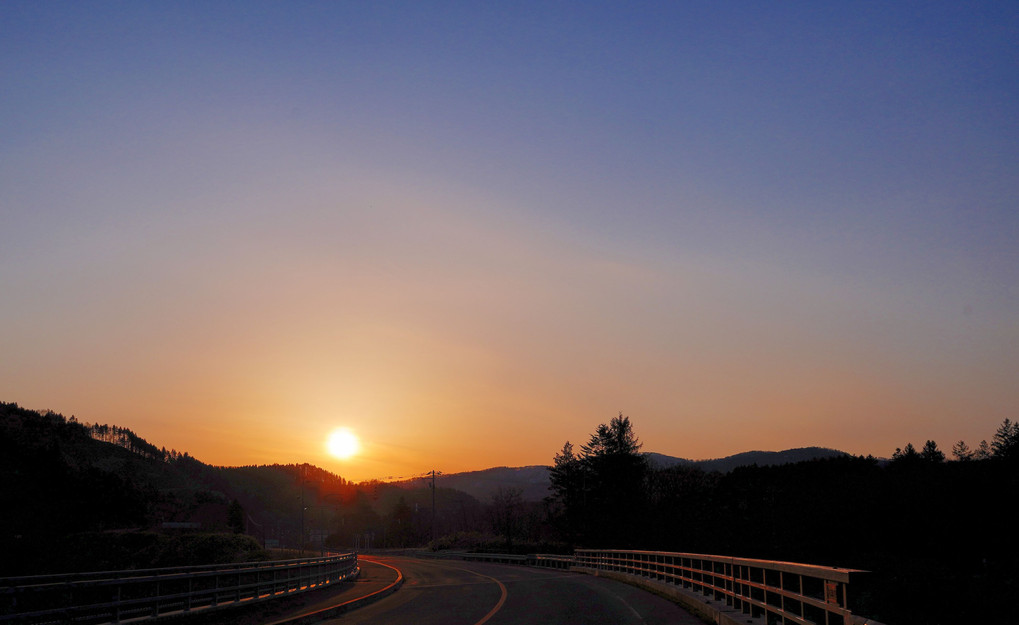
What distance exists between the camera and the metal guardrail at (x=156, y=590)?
1543 centimetres

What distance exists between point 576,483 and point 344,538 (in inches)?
3922

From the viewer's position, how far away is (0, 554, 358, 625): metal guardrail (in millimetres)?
15430

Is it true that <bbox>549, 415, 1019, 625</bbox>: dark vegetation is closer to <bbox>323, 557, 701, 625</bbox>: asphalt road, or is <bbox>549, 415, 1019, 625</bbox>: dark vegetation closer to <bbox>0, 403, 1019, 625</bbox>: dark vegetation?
<bbox>0, 403, 1019, 625</bbox>: dark vegetation

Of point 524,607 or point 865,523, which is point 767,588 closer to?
point 524,607

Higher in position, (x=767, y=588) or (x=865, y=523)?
(x=767, y=588)

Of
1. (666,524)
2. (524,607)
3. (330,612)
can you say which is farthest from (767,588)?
(666,524)

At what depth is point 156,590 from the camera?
66.2ft

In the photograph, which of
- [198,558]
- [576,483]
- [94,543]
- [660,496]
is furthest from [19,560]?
[660,496]

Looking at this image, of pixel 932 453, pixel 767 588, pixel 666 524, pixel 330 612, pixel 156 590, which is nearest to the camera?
pixel 767 588

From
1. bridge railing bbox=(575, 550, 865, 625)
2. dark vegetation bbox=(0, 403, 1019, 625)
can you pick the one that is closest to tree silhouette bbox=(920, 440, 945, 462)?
dark vegetation bbox=(0, 403, 1019, 625)

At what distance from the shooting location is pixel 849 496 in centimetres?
10269

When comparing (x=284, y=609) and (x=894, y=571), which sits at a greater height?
(x=284, y=609)

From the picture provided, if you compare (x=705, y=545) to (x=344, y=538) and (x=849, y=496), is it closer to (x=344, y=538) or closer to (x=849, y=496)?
(x=849, y=496)

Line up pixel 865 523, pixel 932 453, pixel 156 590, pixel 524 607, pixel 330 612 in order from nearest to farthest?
pixel 156 590 → pixel 330 612 → pixel 524 607 → pixel 865 523 → pixel 932 453
